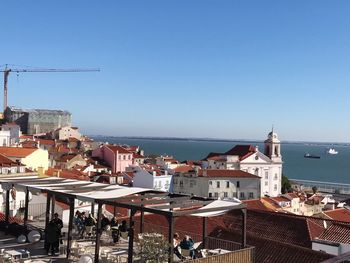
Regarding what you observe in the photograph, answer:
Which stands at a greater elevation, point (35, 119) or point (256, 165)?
point (35, 119)

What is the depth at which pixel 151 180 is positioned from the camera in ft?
195

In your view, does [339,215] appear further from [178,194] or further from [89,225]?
[89,225]

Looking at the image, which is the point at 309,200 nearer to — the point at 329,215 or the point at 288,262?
the point at 329,215

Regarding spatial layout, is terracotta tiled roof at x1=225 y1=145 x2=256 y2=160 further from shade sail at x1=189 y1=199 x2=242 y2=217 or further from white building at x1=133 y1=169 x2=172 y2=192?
shade sail at x1=189 y1=199 x2=242 y2=217

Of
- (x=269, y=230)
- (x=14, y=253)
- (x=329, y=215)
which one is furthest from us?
(x=329, y=215)

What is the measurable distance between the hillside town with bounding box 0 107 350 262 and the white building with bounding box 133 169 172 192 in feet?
0.44

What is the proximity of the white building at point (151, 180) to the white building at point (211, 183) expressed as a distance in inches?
131

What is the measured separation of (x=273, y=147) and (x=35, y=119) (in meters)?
71.3

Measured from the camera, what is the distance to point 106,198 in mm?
11422

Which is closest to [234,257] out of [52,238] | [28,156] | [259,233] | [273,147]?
[52,238]

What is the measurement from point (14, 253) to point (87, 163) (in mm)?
64230

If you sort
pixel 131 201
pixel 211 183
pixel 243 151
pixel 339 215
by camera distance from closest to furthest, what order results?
pixel 131 201, pixel 339 215, pixel 211 183, pixel 243 151

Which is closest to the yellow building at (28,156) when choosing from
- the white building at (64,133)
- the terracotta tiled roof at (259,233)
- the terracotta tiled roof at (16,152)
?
the terracotta tiled roof at (16,152)

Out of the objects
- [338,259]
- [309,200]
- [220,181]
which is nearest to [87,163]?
[220,181]
